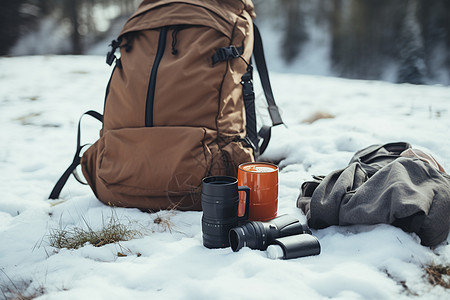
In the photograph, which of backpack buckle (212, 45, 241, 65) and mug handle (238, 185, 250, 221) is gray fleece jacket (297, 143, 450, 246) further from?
backpack buckle (212, 45, 241, 65)

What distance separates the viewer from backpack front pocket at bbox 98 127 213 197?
6.26 feet

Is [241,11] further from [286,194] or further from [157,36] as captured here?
[286,194]

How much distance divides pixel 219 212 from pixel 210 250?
0.18 meters

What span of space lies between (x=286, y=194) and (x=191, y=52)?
3.39 feet

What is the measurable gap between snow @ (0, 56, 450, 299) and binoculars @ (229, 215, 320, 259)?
4cm

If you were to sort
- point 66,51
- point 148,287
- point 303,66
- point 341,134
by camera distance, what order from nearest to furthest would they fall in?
point 148,287 < point 341,134 < point 66,51 < point 303,66

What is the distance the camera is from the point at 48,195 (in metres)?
2.48

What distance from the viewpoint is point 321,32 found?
18.5m

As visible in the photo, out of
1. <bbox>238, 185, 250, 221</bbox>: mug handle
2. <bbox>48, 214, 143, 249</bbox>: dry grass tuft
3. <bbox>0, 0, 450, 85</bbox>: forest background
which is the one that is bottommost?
<bbox>48, 214, 143, 249</bbox>: dry grass tuft

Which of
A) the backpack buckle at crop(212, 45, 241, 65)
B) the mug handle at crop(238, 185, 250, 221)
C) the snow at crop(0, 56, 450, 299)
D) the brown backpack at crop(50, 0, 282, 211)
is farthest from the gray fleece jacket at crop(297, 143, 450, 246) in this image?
the backpack buckle at crop(212, 45, 241, 65)

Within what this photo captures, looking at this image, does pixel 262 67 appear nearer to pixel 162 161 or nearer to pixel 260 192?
pixel 162 161


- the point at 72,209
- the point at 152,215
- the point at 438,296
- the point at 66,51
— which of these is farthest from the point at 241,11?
the point at 66,51

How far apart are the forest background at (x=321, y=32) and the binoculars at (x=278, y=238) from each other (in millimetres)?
14002

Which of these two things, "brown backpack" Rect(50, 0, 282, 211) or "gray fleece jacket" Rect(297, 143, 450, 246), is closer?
"gray fleece jacket" Rect(297, 143, 450, 246)
